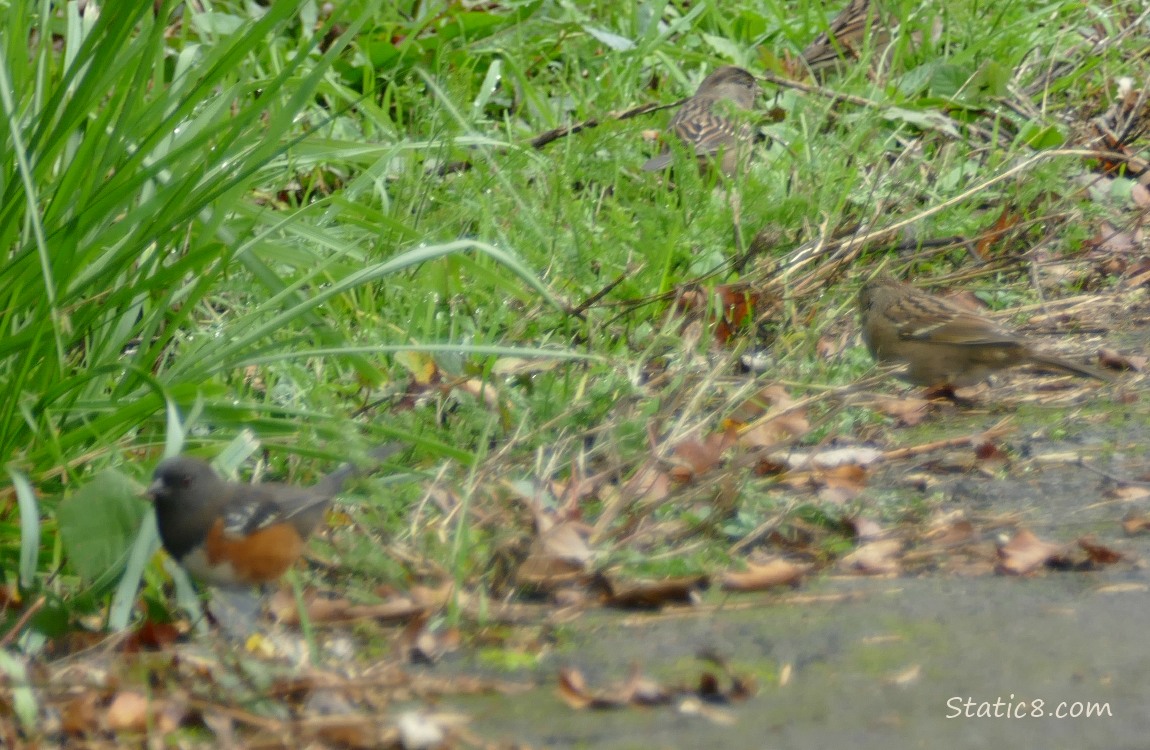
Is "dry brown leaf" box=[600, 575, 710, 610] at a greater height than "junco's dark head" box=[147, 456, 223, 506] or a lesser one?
lesser

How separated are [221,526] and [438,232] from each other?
1785 millimetres

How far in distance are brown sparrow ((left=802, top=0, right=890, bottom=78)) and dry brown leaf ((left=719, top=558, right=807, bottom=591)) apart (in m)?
4.94

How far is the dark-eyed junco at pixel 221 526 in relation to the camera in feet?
8.94

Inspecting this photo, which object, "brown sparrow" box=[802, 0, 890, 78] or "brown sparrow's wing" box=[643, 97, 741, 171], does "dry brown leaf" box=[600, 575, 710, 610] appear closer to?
"brown sparrow's wing" box=[643, 97, 741, 171]

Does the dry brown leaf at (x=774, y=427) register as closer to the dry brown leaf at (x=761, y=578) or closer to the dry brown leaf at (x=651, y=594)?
the dry brown leaf at (x=761, y=578)

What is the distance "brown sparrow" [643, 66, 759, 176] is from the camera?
6.04 m

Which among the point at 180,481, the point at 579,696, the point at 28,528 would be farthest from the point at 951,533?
the point at 28,528

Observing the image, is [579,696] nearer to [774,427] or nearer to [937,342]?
[774,427]

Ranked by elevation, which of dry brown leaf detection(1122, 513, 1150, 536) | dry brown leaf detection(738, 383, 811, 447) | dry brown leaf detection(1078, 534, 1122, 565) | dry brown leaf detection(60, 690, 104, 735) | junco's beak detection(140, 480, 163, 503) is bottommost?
dry brown leaf detection(738, 383, 811, 447)

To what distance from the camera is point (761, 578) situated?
9.23 ft

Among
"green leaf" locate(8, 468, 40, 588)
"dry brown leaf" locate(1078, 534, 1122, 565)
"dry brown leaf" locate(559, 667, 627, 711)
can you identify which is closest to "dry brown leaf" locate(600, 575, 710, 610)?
"dry brown leaf" locate(559, 667, 627, 711)

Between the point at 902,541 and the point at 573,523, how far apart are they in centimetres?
70

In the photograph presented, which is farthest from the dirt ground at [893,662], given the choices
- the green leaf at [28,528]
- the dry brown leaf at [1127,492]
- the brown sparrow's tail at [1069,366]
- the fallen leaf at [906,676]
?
the brown sparrow's tail at [1069,366]

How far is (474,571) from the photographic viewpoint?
110 inches
